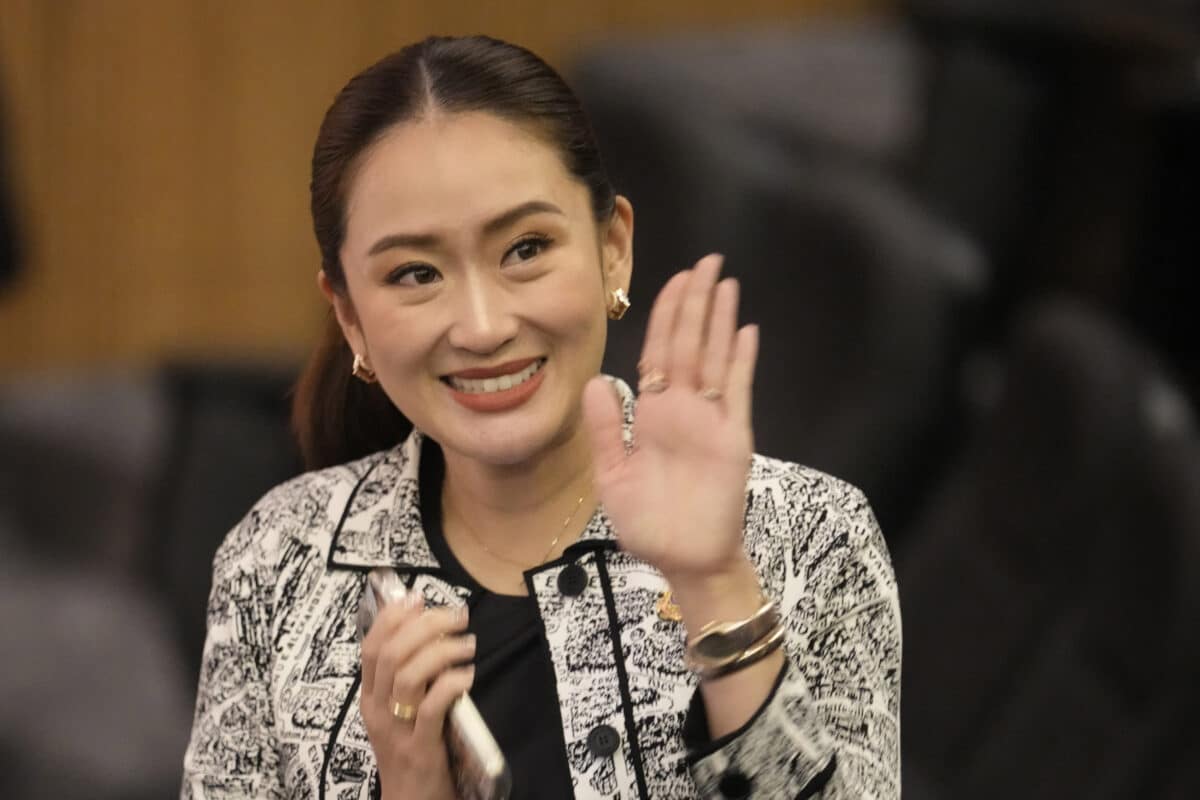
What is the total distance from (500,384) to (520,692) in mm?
135

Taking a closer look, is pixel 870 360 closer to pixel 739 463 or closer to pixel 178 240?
pixel 178 240

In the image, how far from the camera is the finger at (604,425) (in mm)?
680

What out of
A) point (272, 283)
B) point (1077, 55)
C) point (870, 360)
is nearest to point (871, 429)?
point (870, 360)

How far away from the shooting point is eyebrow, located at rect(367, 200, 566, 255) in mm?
697

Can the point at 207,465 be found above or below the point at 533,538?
below

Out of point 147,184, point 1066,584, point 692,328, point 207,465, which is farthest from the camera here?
point 147,184

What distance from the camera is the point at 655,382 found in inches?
26.9

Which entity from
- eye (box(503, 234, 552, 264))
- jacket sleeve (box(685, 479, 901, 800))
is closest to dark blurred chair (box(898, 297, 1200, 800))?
jacket sleeve (box(685, 479, 901, 800))

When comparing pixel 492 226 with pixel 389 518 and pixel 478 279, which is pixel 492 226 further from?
pixel 389 518

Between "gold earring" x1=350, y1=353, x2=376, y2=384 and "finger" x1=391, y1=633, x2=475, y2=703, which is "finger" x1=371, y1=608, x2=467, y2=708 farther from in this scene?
"gold earring" x1=350, y1=353, x2=376, y2=384

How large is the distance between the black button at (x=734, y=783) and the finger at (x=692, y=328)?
15 centimetres

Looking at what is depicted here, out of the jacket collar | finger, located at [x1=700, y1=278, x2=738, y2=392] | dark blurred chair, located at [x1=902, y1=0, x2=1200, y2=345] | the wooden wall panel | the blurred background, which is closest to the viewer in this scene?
finger, located at [x1=700, y1=278, x2=738, y2=392]

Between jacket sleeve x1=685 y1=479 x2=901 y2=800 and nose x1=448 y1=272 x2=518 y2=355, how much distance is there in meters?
0.15

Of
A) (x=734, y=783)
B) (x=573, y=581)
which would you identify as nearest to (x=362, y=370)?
(x=573, y=581)
